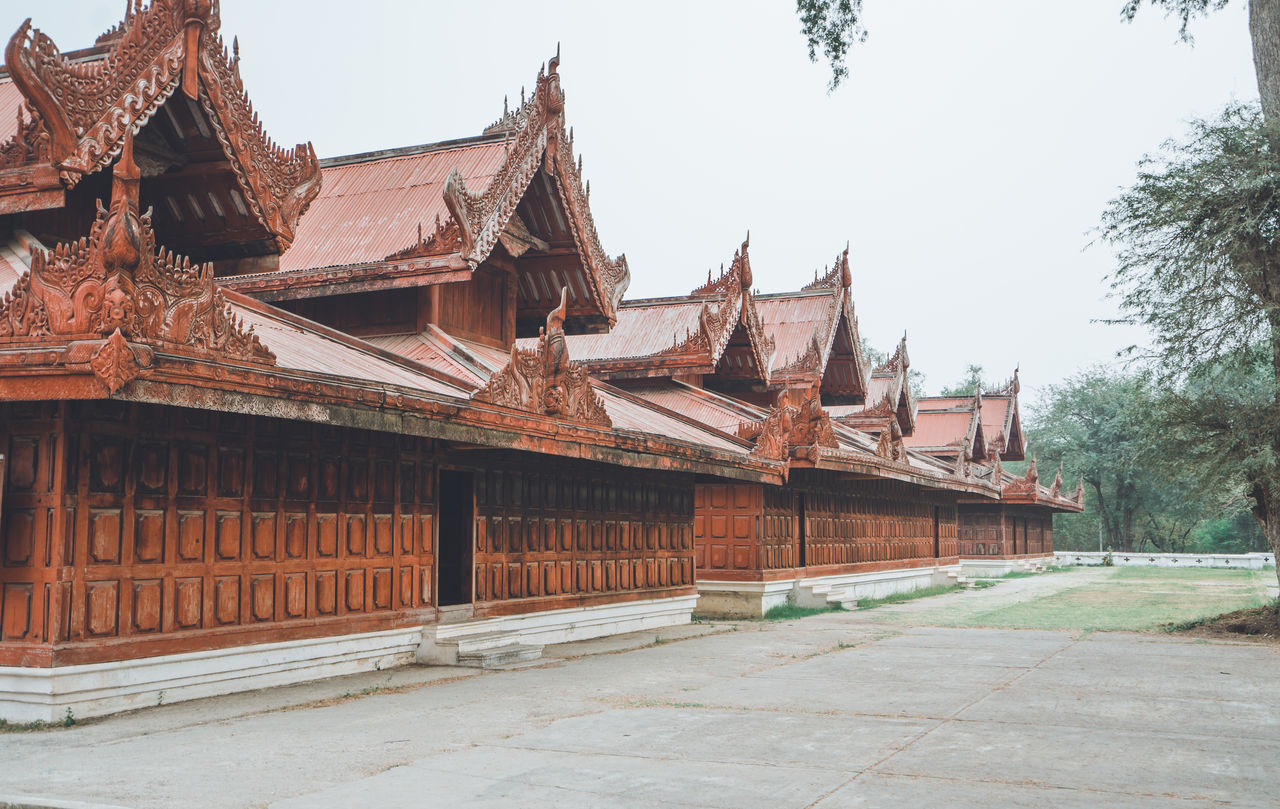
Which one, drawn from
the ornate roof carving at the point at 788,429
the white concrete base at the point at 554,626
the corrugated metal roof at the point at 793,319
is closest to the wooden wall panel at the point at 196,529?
the white concrete base at the point at 554,626

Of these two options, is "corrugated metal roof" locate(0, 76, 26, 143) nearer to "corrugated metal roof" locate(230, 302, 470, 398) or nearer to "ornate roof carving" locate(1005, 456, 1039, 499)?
"corrugated metal roof" locate(230, 302, 470, 398)

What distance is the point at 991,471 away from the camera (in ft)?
143

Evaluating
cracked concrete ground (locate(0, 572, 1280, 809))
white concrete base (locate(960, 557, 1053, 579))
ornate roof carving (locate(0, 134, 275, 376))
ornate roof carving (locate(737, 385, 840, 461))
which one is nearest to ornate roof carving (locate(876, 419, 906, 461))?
ornate roof carving (locate(737, 385, 840, 461))

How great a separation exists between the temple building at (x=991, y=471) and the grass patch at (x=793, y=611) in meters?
16.4

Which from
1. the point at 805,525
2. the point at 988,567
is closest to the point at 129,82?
the point at 805,525

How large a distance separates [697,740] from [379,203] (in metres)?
10.7

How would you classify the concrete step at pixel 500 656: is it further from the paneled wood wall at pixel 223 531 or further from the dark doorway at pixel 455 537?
the dark doorway at pixel 455 537

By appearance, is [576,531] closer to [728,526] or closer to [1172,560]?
[728,526]

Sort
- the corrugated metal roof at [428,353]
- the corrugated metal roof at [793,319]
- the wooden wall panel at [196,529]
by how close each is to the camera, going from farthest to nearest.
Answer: the corrugated metal roof at [793,319], the corrugated metal roof at [428,353], the wooden wall panel at [196,529]

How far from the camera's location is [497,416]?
1227cm

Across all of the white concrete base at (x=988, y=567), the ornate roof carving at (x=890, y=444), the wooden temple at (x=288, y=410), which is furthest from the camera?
the white concrete base at (x=988, y=567)

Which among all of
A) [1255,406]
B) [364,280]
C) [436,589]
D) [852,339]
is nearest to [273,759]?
[436,589]

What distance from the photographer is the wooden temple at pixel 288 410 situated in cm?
884

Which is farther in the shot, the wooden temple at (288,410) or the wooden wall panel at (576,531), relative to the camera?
the wooden wall panel at (576,531)
